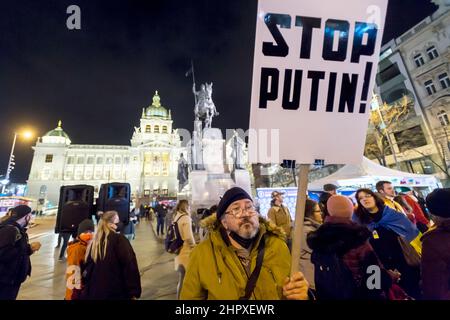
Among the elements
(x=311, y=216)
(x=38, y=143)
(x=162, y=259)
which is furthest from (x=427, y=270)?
(x=38, y=143)

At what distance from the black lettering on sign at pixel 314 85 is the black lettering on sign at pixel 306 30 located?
0.13 m

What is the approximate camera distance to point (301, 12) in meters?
1.61

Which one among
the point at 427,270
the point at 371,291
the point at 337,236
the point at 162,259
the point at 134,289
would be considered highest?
the point at 337,236

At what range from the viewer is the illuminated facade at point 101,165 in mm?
68188

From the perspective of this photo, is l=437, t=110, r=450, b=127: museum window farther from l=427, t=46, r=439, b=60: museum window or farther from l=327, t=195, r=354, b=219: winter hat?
l=327, t=195, r=354, b=219: winter hat

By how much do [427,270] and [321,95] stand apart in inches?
71.8

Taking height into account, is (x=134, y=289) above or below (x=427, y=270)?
below

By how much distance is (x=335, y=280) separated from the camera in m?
1.92

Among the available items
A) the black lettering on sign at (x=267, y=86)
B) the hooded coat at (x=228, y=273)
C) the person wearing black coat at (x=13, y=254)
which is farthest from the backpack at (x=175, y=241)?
the black lettering on sign at (x=267, y=86)

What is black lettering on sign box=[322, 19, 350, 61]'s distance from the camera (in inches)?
64.2

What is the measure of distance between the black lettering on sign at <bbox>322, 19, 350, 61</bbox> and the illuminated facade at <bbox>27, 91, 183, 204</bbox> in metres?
68.8

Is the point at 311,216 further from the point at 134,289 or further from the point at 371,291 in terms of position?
the point at 134,289

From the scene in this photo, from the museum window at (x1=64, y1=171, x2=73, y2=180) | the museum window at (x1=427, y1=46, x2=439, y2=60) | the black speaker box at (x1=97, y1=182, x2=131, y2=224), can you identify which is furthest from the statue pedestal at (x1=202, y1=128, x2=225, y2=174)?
the museum window at (x1=64, y1=171, x2=73, y2=180)

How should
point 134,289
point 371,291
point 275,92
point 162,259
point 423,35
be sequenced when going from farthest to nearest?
1. point 423,35
2. point 162,259
3. point 134,289
4. point 371,291
5. point 275,92
